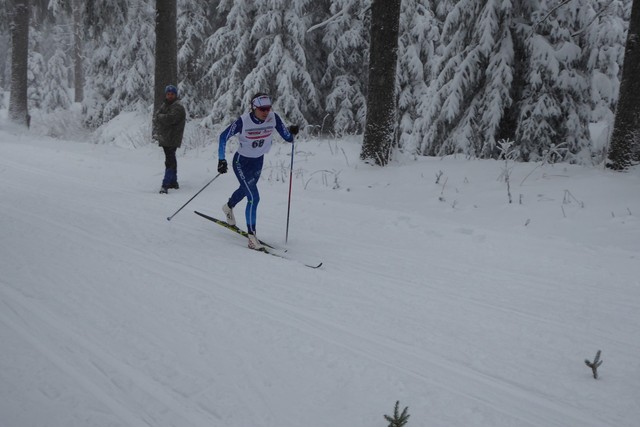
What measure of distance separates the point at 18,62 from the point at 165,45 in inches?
423

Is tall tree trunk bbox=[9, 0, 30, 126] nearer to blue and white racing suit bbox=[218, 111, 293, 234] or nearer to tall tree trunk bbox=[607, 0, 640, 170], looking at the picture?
blue and white racing suit bbox=[218, 111, 293, 234]

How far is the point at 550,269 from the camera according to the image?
207 inches

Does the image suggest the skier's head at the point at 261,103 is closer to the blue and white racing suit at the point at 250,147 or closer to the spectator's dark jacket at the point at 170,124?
the blue and white racing suit at the point at 250,147

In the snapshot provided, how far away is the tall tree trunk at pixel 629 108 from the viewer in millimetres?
7434

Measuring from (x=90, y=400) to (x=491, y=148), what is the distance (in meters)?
10.5

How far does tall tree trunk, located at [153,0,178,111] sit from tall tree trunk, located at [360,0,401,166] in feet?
20.9

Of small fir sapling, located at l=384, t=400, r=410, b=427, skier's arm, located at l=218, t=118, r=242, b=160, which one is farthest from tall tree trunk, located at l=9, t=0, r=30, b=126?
small fir sapling, located at l=384, t=400, r=410, b=427

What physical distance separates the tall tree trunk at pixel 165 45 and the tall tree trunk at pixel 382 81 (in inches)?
251

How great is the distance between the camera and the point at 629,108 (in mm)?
7516

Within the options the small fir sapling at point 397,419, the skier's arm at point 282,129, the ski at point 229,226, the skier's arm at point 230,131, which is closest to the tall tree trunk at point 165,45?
the ski at point 229,226

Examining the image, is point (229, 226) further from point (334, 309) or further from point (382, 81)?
point (382, 81)

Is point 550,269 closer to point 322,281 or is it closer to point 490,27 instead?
point 322,281

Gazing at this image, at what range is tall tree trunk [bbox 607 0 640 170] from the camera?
7434mm

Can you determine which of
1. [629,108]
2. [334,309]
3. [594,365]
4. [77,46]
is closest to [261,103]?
[334,309]
